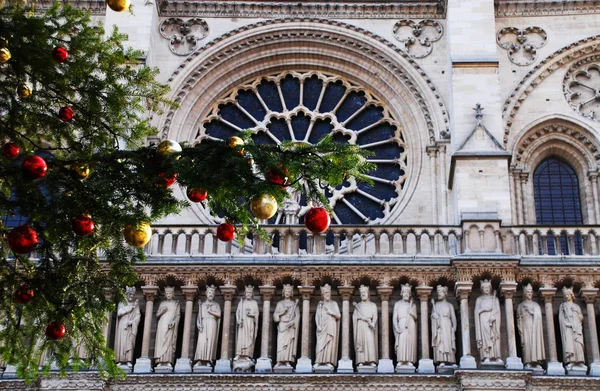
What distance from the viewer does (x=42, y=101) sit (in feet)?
34.3

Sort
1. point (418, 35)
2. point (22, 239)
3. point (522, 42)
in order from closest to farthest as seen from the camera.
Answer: point (22, 239) < point (522, 42) < point (418, 35)

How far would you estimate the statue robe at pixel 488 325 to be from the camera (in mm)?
15172

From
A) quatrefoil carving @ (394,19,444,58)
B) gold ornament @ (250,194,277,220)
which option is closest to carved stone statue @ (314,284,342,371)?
quatrefoil carving @ (394,19,444,58)

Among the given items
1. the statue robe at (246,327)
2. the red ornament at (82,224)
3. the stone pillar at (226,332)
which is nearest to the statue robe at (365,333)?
the statue robe at (246,327)

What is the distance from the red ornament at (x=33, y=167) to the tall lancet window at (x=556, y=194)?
11437 mm

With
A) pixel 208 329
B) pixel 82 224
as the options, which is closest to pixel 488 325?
pixel 208 329

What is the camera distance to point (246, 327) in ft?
50.7

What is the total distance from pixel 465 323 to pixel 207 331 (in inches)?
148

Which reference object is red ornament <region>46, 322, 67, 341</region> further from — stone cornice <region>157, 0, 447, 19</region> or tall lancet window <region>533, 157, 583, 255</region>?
stone cornice <region>157, 0, 447, 19</region>

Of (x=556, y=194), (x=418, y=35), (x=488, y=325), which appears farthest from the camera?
(x=418, y=35)

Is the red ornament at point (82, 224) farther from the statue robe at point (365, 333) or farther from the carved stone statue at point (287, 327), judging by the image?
the statue robe at point (365, 333)

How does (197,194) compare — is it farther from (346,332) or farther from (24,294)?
(346,332)

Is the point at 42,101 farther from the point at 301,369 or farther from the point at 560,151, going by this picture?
the point at 560,151

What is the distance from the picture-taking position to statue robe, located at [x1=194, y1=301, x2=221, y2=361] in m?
15.3
